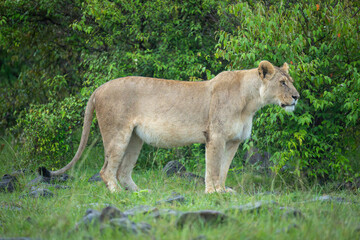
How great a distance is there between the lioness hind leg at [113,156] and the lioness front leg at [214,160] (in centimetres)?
113

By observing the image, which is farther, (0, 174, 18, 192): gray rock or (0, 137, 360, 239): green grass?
(0, 174, 18, 192): gray rock

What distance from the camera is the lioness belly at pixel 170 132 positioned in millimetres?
6305

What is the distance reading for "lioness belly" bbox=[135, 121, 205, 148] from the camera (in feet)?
20.7

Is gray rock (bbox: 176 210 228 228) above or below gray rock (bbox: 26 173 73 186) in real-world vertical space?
above

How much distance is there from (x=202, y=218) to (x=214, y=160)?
2336 mm

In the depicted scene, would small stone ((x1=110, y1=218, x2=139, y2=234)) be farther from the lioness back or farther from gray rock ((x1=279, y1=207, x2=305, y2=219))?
the lioness back

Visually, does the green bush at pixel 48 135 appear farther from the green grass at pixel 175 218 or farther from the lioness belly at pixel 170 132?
the lioness belly at pixel 170 132

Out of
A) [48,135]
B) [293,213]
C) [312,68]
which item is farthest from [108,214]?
[48,135]

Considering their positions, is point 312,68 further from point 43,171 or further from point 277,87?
point 43,171

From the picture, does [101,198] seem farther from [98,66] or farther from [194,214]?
[98,66]

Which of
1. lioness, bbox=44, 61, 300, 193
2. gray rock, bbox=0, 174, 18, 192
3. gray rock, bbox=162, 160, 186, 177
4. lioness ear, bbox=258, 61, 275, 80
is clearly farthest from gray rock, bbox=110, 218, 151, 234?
gray rock, bbox=162, 160, 186, 177

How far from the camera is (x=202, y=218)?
392cm

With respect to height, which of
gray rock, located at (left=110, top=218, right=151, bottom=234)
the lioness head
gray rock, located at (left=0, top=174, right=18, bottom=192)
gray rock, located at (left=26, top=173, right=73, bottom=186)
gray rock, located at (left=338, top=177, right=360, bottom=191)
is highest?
the lioness head

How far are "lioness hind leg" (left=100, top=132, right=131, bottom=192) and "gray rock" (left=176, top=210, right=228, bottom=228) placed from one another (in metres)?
2.59
